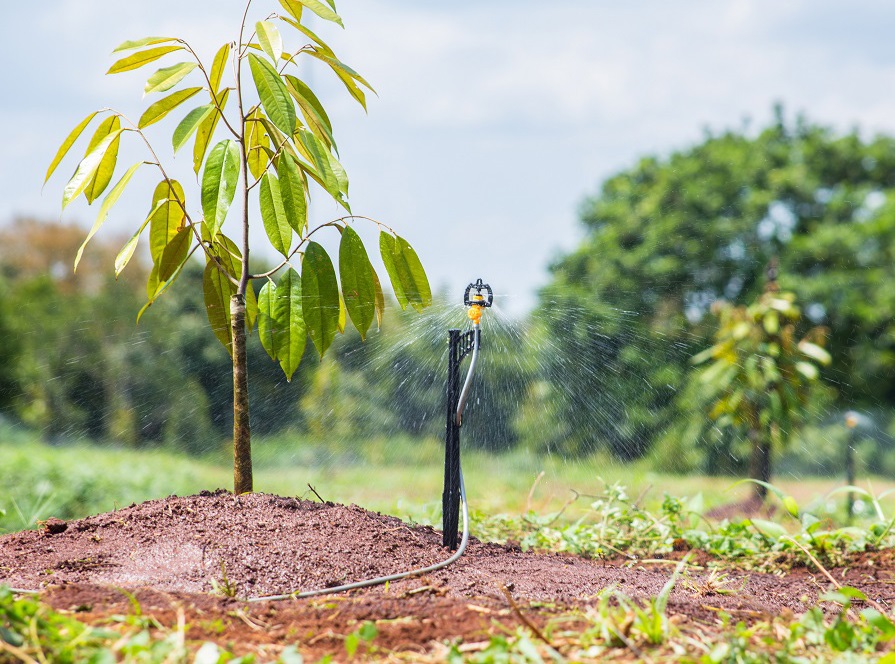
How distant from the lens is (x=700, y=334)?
13422 millimetres

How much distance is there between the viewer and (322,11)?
2766mm

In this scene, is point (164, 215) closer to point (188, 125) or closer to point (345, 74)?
point (188, 125)

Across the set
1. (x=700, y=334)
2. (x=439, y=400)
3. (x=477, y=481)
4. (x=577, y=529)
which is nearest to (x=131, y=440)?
(x=439, y=400)

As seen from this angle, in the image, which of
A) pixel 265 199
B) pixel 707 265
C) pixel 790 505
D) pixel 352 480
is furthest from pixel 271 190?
pixel 707 265

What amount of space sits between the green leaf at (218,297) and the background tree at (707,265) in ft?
33.6

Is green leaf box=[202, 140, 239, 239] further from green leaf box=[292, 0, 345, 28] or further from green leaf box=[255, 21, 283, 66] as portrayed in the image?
green leaf box=[292, 0, 345, 28]

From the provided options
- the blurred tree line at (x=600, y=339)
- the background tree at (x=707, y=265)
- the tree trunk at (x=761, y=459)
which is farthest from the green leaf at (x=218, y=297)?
the background tree at (x=707, y=265)

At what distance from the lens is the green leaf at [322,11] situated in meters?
2.75

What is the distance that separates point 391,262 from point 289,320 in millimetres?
426

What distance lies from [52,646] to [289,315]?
1.52 meters

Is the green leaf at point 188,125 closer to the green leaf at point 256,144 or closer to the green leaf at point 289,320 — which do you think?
the green leaf at point 256,144

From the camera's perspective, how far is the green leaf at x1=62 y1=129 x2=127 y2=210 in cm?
275

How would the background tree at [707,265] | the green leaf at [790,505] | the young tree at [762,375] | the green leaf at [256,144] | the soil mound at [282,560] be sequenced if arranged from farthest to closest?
the background tree at [707,265] → the young tree at [762,375] → the green leaf at [790,505] → the green leaf at [256,144] → the soil mound at [282,560]

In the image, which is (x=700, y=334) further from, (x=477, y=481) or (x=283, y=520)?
(x=283, y=520)
